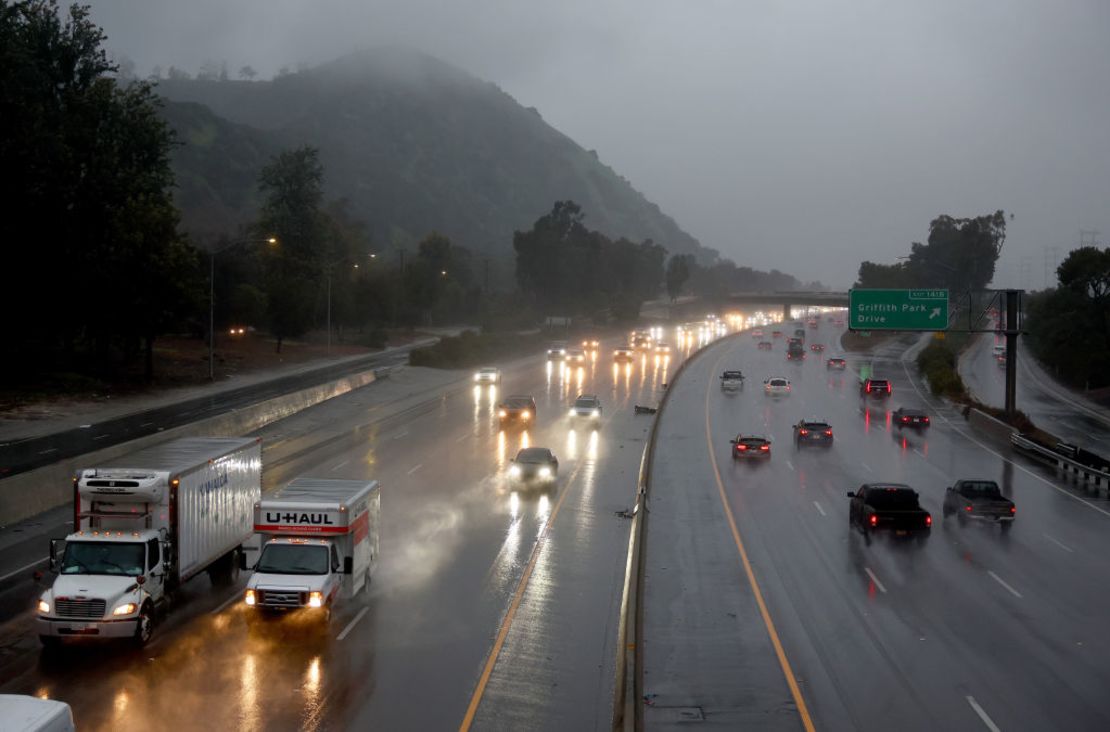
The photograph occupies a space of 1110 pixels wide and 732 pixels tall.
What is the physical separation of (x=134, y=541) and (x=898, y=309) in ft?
140

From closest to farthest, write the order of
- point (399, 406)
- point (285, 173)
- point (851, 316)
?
point (851, 316), point (399, 406), point (285, 173)

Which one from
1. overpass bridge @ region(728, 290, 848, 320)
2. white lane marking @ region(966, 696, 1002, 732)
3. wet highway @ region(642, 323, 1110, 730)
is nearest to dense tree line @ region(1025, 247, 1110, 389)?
overpass bridge @ region(728, 290, 848, 320)

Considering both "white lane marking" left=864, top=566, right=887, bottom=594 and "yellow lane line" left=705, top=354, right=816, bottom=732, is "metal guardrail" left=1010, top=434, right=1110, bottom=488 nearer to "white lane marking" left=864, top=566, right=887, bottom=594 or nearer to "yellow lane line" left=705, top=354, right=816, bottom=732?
"yellow lane line" left=705, top=354, right=816, bottom=732

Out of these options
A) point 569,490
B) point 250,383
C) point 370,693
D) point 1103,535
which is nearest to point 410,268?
point 250,383

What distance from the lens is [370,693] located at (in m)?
16.1

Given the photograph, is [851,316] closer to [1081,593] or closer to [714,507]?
[714,507]

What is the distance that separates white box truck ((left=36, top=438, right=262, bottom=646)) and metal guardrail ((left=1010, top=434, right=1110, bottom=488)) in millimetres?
34269

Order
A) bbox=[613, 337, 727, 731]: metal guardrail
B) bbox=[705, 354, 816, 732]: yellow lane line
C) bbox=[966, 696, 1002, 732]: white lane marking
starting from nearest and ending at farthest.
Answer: bbox=[613, 337, 727, 731]: metal guardrail
bbox=[966, 696, 1002, 732]: white lane marking
bbox=[705, 354, 816, 732]: yellow lane line

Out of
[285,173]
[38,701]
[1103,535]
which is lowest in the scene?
[1103,535]

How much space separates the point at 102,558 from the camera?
1850 centimetres

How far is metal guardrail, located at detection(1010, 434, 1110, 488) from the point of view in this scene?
40906 mm

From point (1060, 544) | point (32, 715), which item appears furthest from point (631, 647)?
point (1060, 544)

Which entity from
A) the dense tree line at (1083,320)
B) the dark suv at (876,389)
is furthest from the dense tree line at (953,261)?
the dark suv at (876,389)

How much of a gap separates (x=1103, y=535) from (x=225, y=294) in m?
75.0
